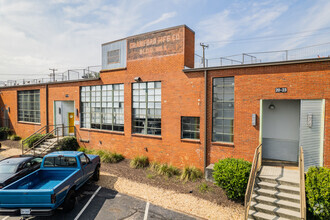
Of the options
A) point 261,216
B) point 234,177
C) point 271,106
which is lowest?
point 261,216

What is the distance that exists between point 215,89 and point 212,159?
399cm

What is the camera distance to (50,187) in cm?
825

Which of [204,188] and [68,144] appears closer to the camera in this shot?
[204,188]

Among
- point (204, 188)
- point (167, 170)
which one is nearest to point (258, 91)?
point (204, 188)

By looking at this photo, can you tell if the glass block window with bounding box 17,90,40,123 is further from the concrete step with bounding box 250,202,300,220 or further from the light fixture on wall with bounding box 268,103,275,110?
the concrete step with bounding box 250,202,300,220

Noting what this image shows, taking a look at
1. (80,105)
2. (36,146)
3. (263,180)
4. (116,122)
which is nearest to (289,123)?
(263,180)

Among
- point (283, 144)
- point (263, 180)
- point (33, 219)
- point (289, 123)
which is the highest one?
point (289, 123)

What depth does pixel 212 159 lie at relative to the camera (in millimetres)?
11500

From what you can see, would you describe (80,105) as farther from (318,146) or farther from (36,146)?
(318,146)

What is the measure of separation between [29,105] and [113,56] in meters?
12.8

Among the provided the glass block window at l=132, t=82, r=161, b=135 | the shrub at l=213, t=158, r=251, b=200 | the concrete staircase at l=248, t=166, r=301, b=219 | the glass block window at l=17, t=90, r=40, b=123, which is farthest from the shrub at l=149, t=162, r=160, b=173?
the glass block window at l=17, t=90, r=40, b=123

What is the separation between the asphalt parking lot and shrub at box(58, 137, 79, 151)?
7.83m

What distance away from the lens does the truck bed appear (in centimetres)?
819

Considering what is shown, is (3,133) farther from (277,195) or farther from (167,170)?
(277,195)
